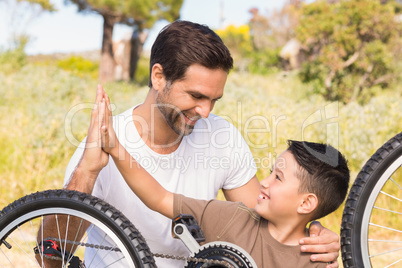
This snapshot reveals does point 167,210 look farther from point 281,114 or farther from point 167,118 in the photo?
point 281,114

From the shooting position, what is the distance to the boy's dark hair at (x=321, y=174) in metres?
2.11

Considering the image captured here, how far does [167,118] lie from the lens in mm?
2676

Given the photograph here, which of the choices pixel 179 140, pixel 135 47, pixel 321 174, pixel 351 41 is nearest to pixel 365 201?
pixel 321 174

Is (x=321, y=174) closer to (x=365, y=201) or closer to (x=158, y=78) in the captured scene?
(x=365, y=201)

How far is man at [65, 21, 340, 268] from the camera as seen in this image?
2.56 m

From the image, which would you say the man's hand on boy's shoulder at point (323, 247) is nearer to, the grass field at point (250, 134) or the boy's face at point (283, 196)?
the boy's face at point (283, 196)

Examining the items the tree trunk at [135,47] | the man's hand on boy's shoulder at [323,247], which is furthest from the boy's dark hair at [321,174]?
the tree trunk at [135,47]

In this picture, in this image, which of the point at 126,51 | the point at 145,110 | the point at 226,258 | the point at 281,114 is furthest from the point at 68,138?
the point at 126,51

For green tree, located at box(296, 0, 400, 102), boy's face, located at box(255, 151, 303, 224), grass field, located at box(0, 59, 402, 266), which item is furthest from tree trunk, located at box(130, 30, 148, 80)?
boy's face, located at box(255, 151, 303, 224)

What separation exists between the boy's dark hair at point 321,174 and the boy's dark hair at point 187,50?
69 centimetres

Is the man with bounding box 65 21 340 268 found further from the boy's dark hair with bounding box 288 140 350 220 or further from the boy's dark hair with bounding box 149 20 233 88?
the boy's dark hair with bounding box 288 140 350 220

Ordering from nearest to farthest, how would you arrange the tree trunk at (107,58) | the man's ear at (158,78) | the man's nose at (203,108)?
1. the man's nose at (203,108)
2. the man's ear at (158,78)
3. the tree trunk at (107,58)

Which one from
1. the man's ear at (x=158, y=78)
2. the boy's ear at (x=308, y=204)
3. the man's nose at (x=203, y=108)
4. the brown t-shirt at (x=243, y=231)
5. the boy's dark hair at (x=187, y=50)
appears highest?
the boy's dark hair at (x=187, y=50)

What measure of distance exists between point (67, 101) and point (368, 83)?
6.70 metres
